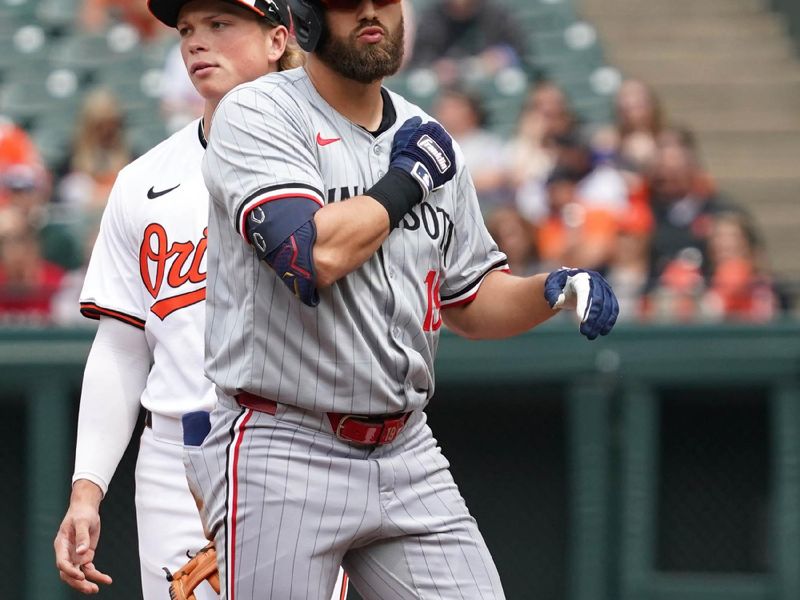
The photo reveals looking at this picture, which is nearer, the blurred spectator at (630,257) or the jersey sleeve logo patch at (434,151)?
the jersey sleeve logo patch at (434,151)

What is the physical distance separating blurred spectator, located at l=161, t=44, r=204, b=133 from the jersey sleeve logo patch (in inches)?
204

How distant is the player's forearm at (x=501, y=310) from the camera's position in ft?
9.31

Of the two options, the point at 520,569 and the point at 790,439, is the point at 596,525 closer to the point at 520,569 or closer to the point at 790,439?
the point at 520,569

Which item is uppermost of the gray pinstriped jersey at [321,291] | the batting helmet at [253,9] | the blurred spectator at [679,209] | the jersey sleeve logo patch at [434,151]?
the blurred spectator at [679,209]

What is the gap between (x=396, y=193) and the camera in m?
2.51

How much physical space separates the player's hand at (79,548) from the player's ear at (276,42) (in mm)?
1075

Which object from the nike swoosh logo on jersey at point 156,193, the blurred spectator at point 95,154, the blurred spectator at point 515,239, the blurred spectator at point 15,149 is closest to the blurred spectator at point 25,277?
the blurred spectator at point 95,154

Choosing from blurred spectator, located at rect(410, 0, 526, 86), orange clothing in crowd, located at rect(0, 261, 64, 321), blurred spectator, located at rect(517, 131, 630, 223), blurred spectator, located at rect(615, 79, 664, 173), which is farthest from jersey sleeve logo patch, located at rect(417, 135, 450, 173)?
blurred spectator, located at rect(410, 0, 526, 86)

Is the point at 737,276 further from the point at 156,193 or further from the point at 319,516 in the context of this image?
the point at 319,516

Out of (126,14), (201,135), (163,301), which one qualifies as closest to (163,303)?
(163,301)

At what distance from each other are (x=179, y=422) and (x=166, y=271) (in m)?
0.33

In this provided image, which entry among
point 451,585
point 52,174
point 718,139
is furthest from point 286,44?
point 718,139

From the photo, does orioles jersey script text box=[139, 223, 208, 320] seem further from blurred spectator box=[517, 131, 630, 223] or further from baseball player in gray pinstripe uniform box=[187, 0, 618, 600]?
blurred spectator box=[517, 131, 630, 223]

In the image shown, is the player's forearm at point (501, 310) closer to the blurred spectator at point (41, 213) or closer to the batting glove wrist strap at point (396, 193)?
the batting glove wrist strap at point (396, 193)
